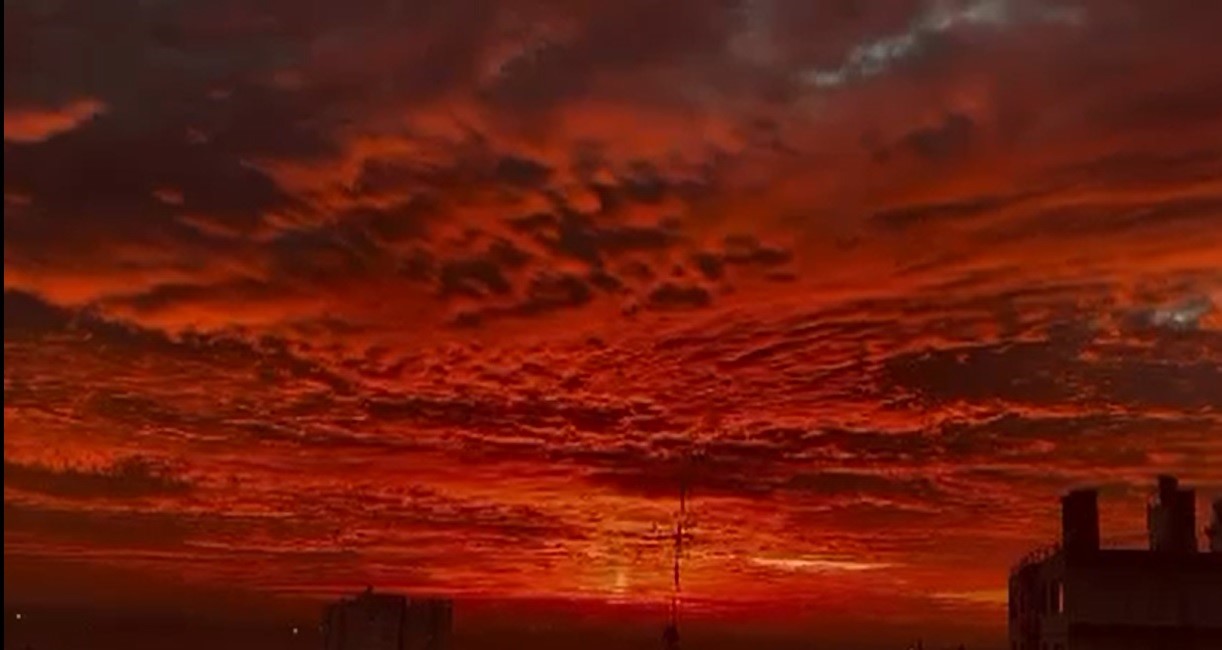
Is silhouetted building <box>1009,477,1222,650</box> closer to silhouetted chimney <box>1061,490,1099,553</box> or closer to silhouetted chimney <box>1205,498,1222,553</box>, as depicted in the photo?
silhouetted chimney <box>1061,490,1099,553</box>

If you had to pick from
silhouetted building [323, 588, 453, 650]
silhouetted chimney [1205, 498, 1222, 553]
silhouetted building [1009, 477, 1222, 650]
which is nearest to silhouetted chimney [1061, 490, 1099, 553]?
silhouetted building [1009, 477, 1222, 650]

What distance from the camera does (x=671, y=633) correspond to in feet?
264

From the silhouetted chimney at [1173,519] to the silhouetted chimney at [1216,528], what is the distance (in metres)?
3.73

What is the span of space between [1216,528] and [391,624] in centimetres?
6327

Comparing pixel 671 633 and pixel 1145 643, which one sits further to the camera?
pixel 671 633

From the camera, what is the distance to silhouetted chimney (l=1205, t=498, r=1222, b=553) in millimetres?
71562

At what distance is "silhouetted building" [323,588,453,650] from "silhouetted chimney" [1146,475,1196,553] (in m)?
57.8

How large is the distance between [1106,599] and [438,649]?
2286 inches

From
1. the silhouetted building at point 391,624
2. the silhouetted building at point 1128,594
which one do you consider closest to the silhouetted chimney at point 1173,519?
the silhouetted building at point 1128,594

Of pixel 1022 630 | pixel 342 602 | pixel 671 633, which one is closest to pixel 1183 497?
pixel 1022 630

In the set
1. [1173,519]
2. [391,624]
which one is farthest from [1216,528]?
[391,624]

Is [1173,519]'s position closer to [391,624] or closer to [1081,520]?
[1081,520]

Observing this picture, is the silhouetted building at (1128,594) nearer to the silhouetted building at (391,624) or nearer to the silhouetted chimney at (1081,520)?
the silhouetted chimney at (1081,520)

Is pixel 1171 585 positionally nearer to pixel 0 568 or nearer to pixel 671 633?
pixel 671 633
